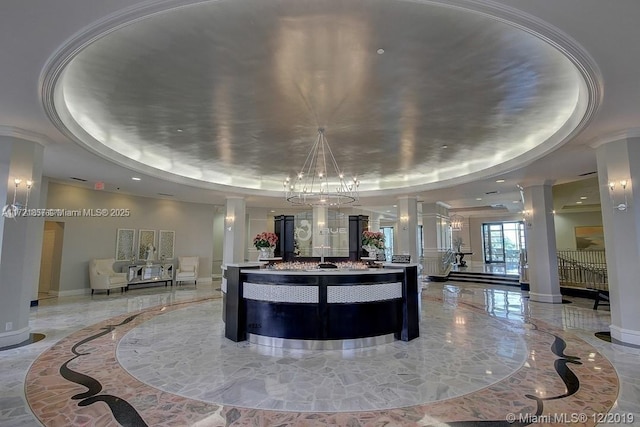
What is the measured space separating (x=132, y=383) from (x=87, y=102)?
Answer: 3.81m

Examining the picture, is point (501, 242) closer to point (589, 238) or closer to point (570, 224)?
point (570, 224)

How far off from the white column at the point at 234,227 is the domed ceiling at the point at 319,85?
3571mm

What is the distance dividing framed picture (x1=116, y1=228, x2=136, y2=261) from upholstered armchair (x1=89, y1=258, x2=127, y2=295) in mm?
329

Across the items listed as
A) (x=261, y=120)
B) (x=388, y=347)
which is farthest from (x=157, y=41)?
(x=388, y=347)

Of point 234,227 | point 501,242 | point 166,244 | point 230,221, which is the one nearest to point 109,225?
point 166,244

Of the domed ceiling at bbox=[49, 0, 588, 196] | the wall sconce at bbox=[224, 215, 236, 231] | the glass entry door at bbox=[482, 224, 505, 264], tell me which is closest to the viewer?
the domed ceiling at bbox=[49, 0, 588, 196]

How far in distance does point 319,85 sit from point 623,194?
4806 millimetres

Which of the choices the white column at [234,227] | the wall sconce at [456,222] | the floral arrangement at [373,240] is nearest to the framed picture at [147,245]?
the white column at [234,227]

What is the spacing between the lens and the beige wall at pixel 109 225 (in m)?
9.04

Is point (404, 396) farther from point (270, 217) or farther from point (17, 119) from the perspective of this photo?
point (270, 217)

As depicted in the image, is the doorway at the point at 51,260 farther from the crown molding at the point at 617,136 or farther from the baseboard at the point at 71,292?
the crown molding at the point at 617,136

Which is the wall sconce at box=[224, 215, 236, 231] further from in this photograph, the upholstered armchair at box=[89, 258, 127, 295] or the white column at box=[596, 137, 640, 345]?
the white column at box=[596, 137, 640, 345]

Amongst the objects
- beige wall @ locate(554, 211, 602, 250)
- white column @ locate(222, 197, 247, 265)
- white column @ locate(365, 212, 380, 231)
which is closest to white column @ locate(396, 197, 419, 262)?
white column @ locate(222, 197, 247, 265)

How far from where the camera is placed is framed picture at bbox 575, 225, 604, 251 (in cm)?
1364
